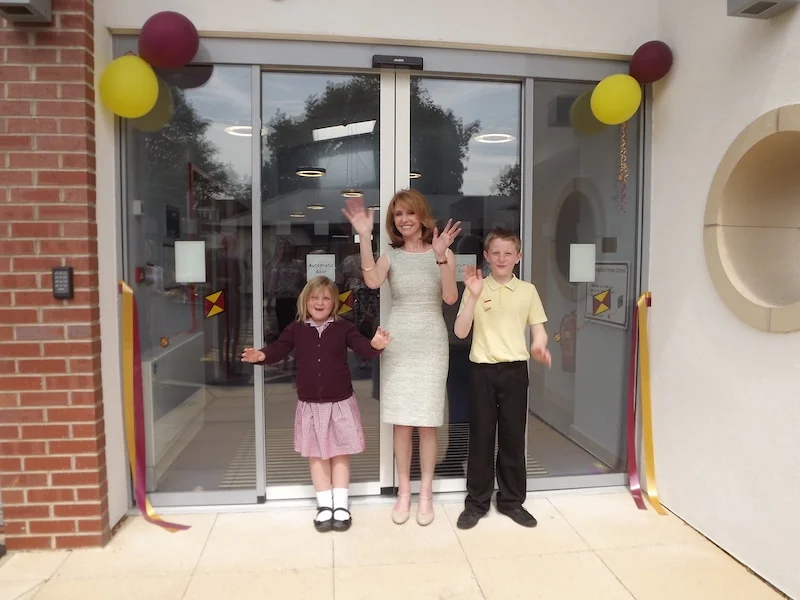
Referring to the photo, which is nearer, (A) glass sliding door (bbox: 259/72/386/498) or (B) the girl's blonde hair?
(B) the girl's blonde hair

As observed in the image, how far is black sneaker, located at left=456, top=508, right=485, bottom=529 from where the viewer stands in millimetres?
3072

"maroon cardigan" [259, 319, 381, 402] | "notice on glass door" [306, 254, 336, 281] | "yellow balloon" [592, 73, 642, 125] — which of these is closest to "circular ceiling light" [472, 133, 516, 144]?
"yellow balloon" [592, 73, 642, 125]

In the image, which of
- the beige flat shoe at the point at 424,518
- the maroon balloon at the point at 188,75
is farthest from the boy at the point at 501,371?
the maroon balloon at the point at 188,75

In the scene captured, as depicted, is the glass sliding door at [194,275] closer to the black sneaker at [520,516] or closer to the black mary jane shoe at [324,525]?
the black mary jane shoe at [324,525]

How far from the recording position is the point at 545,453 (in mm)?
3676

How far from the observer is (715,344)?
114 inches

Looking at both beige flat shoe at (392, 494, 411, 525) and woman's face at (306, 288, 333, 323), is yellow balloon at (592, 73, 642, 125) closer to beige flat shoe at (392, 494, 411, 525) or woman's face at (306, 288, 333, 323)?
woman's face at (306, 288, 333, 323)

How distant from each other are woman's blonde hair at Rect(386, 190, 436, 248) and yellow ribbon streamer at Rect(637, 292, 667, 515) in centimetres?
143

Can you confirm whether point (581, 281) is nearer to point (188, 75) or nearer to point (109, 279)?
point (188, 75)

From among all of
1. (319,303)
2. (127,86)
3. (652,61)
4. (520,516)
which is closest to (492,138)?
(652,61)

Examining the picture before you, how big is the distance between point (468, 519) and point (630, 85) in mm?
2596

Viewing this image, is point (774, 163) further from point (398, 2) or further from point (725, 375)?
point (398, 2)

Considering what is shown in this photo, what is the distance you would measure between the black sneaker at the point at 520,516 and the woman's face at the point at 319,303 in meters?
1.52

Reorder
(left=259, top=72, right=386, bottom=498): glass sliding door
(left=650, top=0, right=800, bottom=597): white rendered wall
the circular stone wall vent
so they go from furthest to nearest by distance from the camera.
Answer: (left=259, top=72, right=386, bottom=498): glass sliding door < the circular stone wall vent < (left=650, top=0, right=800, bottom=597): white rendered wall
